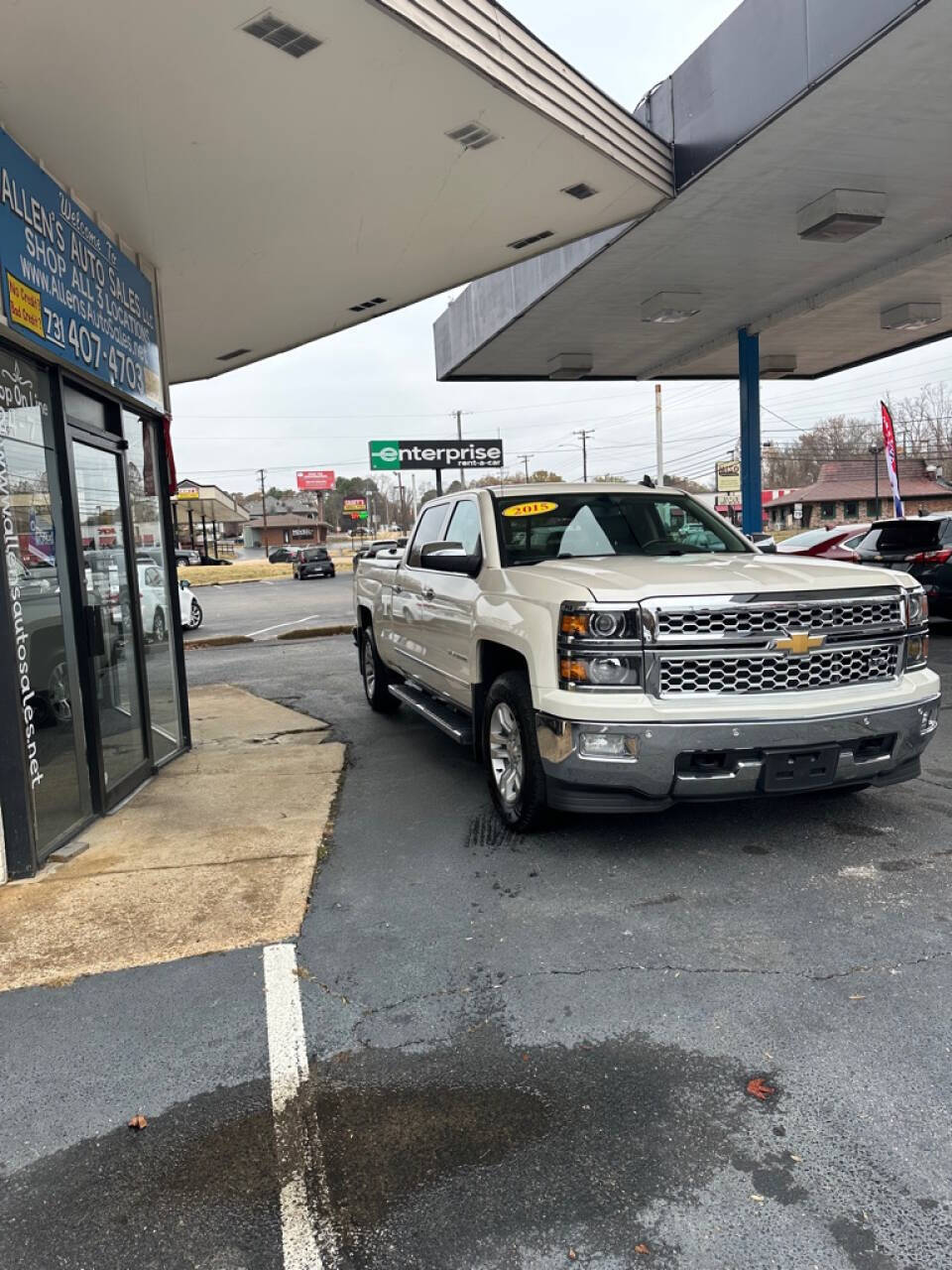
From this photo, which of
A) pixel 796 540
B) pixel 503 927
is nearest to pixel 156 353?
pixel 503 927

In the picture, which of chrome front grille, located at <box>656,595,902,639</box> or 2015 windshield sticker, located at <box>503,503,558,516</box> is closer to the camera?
chrome front grille, located at <box>656,595,902,639</box>

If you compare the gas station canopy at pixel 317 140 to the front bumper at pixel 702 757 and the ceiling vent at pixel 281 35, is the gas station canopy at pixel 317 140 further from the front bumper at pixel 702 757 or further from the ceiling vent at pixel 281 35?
the front bumper at pixel 702 757

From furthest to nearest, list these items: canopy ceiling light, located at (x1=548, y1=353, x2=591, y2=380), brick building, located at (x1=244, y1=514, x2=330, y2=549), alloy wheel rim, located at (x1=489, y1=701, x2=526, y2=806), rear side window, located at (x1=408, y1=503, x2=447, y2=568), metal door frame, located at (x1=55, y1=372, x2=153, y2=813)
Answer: brick building, located at (x1=244, y1=514, x2=330, y2=549), canopy ceiling light, located at (x1=548, y1=353, x2=591, y2=380), rear side window, located at (x1=408, y1=503, x2=447, y2=568), metal door frame, located at (x1=55, y1=372, x2=153, y2=813), alloy wheel rim, located at (x1=489, y1=701, x2=526, y2=806)

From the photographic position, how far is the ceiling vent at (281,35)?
3.83 metres

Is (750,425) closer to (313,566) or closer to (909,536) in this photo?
(909,536)

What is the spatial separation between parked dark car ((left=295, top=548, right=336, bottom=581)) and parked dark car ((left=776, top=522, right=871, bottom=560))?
100.0 feet

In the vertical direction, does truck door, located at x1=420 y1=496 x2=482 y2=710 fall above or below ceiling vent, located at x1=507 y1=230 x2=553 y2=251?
below

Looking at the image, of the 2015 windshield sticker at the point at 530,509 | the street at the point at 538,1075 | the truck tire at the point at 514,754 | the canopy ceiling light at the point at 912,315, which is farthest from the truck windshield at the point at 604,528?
the canopy ceiling light at the point at 912,315

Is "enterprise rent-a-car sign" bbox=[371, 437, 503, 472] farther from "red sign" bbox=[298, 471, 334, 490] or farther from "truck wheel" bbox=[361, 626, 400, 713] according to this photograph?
"red sign" bbox=[298, 471, 334, 490]

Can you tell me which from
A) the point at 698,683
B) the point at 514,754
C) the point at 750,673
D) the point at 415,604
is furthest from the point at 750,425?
the point at 698,683

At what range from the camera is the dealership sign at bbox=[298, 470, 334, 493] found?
11125cm

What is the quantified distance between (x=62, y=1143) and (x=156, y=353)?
5745 mm

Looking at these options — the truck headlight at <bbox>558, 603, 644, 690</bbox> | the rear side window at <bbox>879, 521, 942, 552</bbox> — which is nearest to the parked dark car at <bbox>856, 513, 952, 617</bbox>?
the rear side window at <bbox>879, 521, 942, 552</bbox>

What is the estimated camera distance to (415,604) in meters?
6.72
